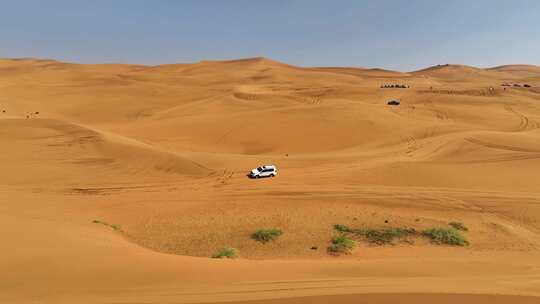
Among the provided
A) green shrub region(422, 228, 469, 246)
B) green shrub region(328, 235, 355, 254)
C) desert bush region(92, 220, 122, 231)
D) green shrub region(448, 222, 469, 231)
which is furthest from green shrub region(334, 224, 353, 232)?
desert bush region(92, 220, 122, 231)

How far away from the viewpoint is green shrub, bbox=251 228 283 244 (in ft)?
41.7

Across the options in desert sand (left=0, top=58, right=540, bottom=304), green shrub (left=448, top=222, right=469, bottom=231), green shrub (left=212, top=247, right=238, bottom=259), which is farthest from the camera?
green shrub (left=448, top=222, right=469, bottom=231)

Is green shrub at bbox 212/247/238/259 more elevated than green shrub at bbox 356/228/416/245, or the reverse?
green shrub at bbox 356/228/416/245

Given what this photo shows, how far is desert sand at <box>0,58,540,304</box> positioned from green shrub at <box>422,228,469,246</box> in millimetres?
606

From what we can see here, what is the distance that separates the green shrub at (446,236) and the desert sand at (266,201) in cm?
61

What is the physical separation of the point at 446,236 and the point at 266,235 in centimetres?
615

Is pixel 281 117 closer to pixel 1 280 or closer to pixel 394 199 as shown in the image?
pixel 394 199

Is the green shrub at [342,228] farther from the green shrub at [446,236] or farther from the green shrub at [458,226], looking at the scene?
the green shrub at [458,226]

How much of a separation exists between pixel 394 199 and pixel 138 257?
1223 centimetres

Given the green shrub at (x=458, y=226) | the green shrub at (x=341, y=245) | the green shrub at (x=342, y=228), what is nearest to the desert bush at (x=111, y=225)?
the green shrub at (x=341, y=245)

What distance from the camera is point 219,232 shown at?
43.8 feet

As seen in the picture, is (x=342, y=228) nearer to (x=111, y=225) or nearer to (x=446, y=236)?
(x=446, y=236)

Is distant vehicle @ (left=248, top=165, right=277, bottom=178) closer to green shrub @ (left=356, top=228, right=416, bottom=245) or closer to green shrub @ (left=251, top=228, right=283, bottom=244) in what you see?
green shrub @ (left=251, top=228, right=283, bottom=244)

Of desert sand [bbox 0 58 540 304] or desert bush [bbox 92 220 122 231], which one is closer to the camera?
desert sand [bbox 0 58 540 304]
